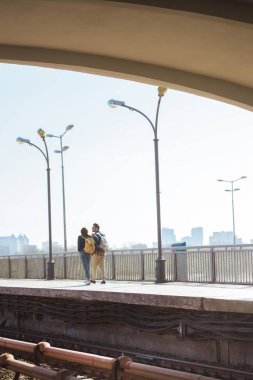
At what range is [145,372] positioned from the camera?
722cm

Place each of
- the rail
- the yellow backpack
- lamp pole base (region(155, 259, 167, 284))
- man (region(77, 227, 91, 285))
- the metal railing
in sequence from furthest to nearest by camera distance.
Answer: lamp pole base (region(155, 259, 167, 284)) → man (region(77, 227, 91, 285)) → the yellow backpack → the metal railing → the rail

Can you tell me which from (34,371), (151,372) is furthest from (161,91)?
(151,372)

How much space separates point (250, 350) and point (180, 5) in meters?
6.98

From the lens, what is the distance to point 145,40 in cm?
718

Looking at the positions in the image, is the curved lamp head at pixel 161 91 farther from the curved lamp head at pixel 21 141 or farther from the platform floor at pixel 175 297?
the curved lamp head at pixel 21 141

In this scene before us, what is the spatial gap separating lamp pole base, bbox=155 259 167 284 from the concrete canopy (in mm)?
11216

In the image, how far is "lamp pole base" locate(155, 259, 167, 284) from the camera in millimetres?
19484

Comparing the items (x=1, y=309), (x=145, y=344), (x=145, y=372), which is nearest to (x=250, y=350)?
(x=145, y=344)

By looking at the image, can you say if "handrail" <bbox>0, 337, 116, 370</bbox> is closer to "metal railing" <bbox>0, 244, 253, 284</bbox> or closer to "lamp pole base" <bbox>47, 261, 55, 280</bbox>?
"metal railing" <bbox>0, 244, 253, 284</bbox>

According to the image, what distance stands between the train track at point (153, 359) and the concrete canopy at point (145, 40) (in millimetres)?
4522

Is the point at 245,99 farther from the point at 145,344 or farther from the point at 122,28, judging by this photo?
the point at 145,344

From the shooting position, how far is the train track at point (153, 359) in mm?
10722

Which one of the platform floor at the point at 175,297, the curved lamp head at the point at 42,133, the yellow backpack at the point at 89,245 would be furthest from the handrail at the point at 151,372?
the curved lamp head at the point at 42,133

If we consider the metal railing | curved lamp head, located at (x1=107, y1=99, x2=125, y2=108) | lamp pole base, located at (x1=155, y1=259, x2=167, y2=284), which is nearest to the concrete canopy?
the metal railing
